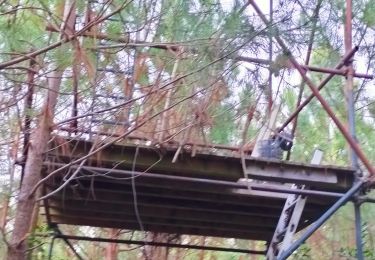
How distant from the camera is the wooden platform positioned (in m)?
4.84

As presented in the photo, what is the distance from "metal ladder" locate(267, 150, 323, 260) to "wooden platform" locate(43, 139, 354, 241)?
0.38ft

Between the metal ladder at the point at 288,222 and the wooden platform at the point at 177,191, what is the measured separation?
12 cm

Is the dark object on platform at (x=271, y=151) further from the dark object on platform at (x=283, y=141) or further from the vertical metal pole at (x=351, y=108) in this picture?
the vertical metal pole at (x=351, y=108)

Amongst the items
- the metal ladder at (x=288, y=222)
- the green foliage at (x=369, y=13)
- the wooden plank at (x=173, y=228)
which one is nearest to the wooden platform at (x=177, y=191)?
the wooden plank at (x=173, y=228)

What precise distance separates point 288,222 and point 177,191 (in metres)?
0.94

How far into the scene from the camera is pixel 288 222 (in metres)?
5.56

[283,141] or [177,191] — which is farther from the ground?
[283,141]

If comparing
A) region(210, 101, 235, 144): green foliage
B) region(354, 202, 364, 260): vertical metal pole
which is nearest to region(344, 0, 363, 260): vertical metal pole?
region(354, 202, 364, 260): vertical metal pole

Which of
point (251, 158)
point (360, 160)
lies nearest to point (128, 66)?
point (251, 158)

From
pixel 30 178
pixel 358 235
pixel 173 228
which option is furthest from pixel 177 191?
pixel 358 235

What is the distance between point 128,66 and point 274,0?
42.8 inches

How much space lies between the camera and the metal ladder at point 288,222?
5.25 metres

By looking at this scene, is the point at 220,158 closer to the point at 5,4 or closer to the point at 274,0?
the point at 274,0

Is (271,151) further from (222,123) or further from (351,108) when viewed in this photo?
(351,108)
